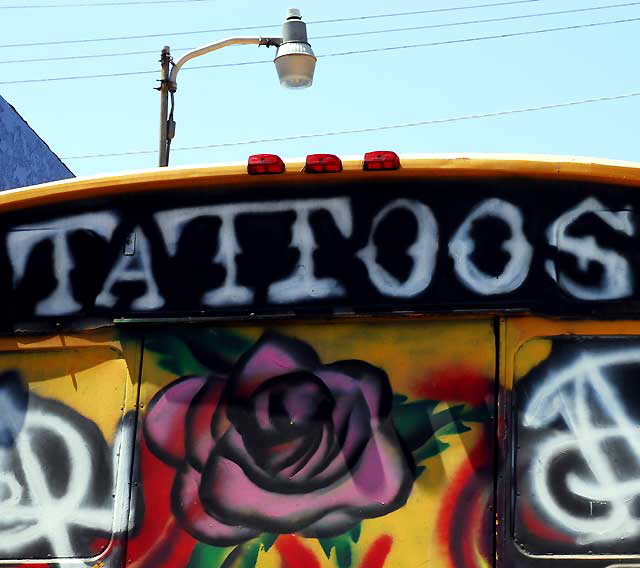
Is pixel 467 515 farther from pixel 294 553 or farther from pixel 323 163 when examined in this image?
pixel 323 163

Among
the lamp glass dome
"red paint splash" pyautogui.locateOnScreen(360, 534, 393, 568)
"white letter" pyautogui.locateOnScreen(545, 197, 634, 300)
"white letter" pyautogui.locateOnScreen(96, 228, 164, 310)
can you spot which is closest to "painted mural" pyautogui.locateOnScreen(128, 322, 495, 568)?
"red paint splash" pyautogui.locateOnScreen(360, 534, 393, 568)

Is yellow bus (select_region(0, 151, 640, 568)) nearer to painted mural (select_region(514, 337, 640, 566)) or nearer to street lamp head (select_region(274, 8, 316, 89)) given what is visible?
painted mural (select_region(514, 337, 640, 566))

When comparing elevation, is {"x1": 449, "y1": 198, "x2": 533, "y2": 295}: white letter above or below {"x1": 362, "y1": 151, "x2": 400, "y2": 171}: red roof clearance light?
below

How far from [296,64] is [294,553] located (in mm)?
8496

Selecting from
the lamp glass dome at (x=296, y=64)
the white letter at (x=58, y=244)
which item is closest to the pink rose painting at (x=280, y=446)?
the white letter at (x=58, y=244)

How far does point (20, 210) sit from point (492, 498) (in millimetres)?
2372

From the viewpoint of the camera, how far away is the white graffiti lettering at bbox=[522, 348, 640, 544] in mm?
4383

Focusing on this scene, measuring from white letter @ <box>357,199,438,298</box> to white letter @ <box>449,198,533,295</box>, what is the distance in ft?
0.31

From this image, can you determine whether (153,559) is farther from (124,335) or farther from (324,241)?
(324,241)

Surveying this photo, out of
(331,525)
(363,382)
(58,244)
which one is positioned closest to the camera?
(331,525)

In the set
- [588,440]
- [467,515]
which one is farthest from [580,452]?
[467,515]

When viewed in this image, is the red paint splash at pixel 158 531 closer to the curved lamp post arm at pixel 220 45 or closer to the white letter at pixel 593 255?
the white letter at pixel 593 255

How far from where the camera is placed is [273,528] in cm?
459

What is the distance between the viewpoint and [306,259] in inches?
188
